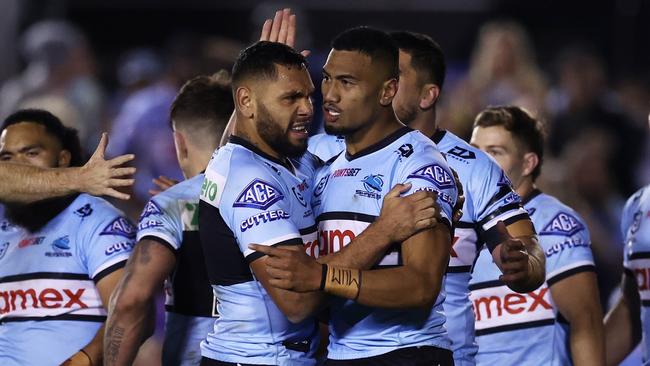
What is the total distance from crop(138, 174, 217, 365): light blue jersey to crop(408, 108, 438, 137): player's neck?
1316 millimetres

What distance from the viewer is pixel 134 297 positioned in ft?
24.4

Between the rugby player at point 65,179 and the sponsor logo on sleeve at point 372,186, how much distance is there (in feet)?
4.05

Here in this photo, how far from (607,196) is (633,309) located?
5.38m

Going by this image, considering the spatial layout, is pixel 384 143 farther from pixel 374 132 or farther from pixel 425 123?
pixel 425 123

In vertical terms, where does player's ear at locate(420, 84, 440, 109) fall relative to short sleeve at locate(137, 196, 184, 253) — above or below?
above

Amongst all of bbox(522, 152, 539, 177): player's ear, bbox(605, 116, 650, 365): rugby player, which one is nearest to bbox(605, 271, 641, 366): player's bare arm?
bbox(605, 116, 650, 365): rugby player

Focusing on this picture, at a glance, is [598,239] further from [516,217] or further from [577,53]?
[516,217]

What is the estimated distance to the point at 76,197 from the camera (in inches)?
322

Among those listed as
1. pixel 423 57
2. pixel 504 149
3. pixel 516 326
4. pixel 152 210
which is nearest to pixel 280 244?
pixel 152 210

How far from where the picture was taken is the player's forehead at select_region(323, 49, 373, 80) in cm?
693

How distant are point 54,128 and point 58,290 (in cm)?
108

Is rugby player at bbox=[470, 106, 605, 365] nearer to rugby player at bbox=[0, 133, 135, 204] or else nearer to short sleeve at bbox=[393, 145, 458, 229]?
short sleeve at bbox=[393, 145, 458, 229]

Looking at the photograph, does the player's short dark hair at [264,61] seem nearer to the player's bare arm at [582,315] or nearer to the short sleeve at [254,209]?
the short sleeve at [254,209]

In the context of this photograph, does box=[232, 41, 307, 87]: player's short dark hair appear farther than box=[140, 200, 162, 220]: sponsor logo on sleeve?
No
